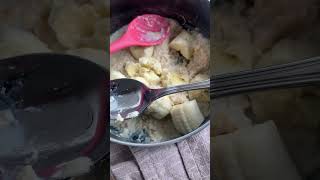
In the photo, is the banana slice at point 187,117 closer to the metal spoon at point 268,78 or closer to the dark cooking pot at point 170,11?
the dark cooking pot at point 170,11

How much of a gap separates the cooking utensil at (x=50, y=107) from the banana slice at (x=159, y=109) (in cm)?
39

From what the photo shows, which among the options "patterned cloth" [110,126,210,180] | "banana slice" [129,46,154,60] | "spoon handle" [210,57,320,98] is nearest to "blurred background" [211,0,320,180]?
"spoon handle" [210,57,320,98]

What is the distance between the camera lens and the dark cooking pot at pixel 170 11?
70cm

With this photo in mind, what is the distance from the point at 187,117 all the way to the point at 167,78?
0.07 m

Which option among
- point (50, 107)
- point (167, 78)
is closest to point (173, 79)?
point (167, 78)

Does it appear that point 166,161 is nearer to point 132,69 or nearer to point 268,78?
point 132,69

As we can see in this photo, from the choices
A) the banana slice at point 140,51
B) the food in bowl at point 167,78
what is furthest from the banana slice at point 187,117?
the banana slice at point 140,51

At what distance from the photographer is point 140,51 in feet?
2.30

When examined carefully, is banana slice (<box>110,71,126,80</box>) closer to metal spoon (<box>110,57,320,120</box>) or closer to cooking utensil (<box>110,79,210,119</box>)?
cooking utensil (<box>110,79,210,119</box>)

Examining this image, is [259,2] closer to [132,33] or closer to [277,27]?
[277,27]

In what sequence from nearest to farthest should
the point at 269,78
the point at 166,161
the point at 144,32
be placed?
1. the point at 269,78
2. the point at 166,161
3. the point at 144,32

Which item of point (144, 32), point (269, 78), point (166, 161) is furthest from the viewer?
point (144, 32)

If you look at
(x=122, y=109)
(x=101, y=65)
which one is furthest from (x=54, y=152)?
(x=122, y=109)

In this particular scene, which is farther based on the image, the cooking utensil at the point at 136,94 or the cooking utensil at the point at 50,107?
the cooking utensil at the point at 136,94
